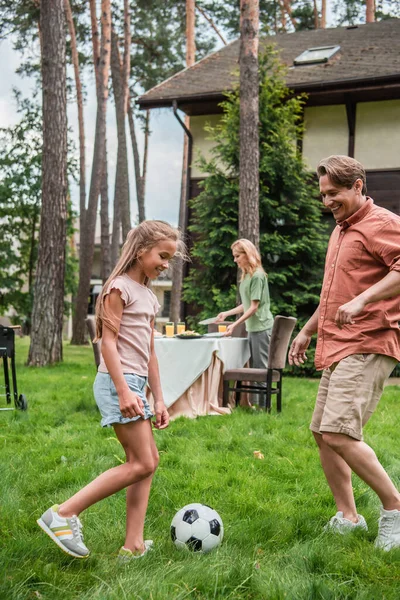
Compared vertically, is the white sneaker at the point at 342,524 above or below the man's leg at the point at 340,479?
below

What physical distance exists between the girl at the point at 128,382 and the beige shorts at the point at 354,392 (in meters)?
0.91

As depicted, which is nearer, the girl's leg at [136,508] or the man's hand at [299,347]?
the girl's leg at [136,508]

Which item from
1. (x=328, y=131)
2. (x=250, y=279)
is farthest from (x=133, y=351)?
(x=328, y=131)

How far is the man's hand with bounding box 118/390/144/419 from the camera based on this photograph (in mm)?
3084

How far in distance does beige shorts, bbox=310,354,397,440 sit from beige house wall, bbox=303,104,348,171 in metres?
12.2

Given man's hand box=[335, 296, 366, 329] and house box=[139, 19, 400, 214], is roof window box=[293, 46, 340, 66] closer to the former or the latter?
house box=[139, 19, 400, 214]

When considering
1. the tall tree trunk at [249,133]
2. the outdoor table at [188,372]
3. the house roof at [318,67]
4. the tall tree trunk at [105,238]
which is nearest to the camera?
the outdoor table at [188,372]

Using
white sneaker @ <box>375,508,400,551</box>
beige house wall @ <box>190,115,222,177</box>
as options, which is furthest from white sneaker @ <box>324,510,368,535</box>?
beige house wall @ <box>190,115,222,177</box>

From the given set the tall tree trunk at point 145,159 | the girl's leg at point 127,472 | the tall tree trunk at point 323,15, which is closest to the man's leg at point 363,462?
the girl's leg at point 127,472

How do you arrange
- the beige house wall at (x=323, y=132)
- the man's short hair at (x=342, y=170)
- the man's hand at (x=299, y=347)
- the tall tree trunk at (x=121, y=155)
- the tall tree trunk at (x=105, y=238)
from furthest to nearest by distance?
the tall tree trunk at (x=121, y=155), the tall tree trunk at (x=105, y=238), the beige house wall at (x=323, y=132), the man's hand at (x=299, y=347), the man's short hair at (x=342, y=170)

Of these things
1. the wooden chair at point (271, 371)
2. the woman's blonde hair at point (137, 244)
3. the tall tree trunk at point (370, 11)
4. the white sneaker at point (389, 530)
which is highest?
the tall tree trunk at point (370, 11)

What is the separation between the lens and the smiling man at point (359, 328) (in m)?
3.49

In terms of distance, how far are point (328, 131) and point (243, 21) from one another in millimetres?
3711

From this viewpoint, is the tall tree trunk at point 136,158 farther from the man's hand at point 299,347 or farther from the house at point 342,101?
the man's hand at point 299,347
